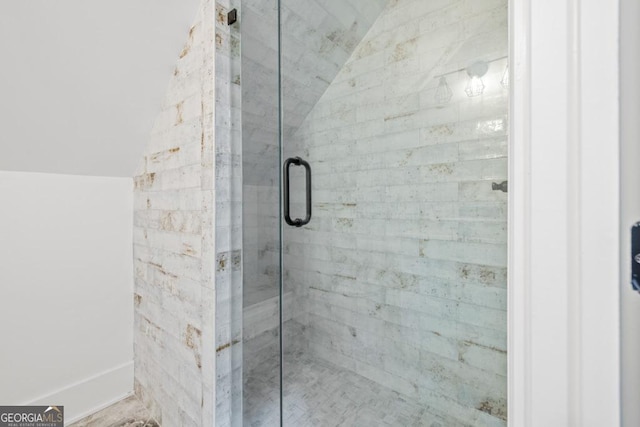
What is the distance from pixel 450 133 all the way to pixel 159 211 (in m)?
1.49

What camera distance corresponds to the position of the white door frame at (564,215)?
12.7 inches

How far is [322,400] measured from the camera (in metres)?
1.51

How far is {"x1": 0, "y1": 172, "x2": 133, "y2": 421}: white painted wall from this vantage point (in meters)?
1.25

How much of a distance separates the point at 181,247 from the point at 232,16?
0.95 meters

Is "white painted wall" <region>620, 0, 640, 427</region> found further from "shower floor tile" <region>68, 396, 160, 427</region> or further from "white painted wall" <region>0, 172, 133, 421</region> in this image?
"white painted wall" <region>0, 172, 133, 421</region>

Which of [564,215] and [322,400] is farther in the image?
[322,400]

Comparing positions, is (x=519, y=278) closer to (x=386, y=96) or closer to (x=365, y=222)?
(x=365, y=222)

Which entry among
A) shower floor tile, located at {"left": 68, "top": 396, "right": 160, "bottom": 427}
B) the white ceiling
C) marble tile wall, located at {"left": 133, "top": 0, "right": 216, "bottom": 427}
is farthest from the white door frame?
shower floor tile, located at {"left": 68, "top": 396, "right": 160, "bottom": 427}

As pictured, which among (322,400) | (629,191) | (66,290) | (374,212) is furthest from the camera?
Answer: (374,212)

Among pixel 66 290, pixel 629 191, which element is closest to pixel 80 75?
pixel 66 290

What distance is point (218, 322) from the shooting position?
1057mm

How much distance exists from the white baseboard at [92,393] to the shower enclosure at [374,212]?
0.89 m

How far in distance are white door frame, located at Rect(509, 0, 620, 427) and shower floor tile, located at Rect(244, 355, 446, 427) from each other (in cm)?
100

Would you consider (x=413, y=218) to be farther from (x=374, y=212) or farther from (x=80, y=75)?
(x=80, y=75)
